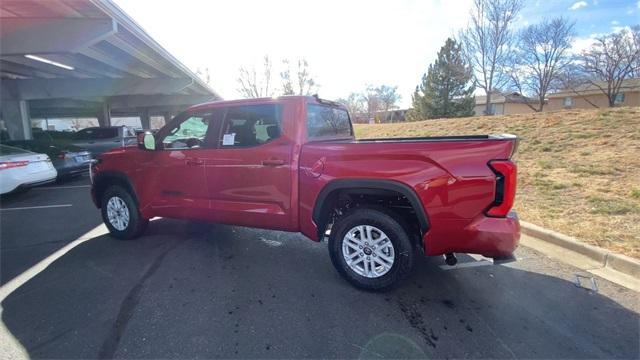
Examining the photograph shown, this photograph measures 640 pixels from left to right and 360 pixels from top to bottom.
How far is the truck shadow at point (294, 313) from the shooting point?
2.50 meters

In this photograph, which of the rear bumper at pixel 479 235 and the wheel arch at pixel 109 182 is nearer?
the rear bumper at pixel 479 235

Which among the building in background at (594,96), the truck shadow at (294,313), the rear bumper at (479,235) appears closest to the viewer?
the truck shadow at (294,313)

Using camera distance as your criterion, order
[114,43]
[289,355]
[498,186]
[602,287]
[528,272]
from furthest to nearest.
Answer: [114,43], [528,272], [602,287], [498,186], [289,355]

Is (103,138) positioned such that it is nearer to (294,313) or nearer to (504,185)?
(294,313)

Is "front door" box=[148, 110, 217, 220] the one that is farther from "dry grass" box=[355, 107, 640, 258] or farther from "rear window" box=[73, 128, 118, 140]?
"rear window" box=[73, 128, 118, 140]

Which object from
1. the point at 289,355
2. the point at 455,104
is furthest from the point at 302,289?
the point at 455,104

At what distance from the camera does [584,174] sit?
22.0ft

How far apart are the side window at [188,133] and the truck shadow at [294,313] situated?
1434 mm

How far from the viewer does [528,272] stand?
3.66 metres

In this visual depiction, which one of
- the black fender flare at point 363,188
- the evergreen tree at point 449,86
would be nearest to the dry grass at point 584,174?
the black fender flare at point 363,188

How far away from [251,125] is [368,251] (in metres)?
1.94

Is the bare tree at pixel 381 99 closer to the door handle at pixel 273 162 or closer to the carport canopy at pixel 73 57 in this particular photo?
the carport canopy at pixel 73 57

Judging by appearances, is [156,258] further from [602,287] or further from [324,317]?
[602,287]

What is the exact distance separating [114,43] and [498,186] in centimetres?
1374
